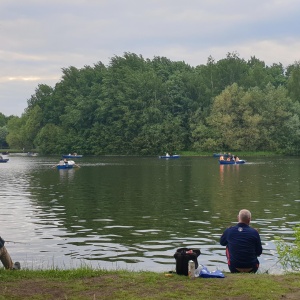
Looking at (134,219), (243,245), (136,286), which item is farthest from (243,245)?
(134,219)

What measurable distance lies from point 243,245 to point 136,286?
9.67ft

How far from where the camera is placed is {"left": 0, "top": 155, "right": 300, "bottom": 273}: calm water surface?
743 inches

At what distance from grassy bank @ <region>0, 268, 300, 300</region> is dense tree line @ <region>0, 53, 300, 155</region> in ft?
352

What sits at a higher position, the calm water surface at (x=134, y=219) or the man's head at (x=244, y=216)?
the man's head at (x=244, y=216)

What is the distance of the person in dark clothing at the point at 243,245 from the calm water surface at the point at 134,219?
3.49 m

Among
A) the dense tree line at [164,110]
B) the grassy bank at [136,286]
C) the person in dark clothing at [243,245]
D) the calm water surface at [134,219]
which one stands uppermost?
the dense tree line at [164,110]

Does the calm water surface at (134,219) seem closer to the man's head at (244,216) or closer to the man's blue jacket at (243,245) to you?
the man's blue jacket at (243,245)

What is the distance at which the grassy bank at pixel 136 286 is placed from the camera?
33.3ft

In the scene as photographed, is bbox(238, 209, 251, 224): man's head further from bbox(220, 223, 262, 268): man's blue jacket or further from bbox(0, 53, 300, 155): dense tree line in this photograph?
bbox(0, 53, 300, 155): dense tree line

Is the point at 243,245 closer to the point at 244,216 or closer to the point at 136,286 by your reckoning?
the point at 244,216

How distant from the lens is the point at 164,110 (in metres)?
135

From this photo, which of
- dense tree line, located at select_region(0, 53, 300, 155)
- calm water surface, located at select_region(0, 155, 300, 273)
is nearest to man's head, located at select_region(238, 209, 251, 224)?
calm water surface, located at select_region(0, 155, 300, 273)

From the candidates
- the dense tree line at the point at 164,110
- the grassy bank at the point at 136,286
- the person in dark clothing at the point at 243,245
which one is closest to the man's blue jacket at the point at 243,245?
the person in dark clothing at the point at 243,245

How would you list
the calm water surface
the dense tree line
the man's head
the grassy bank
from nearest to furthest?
the grassy bank < the man's head < the calm water surface < the dense tree line
